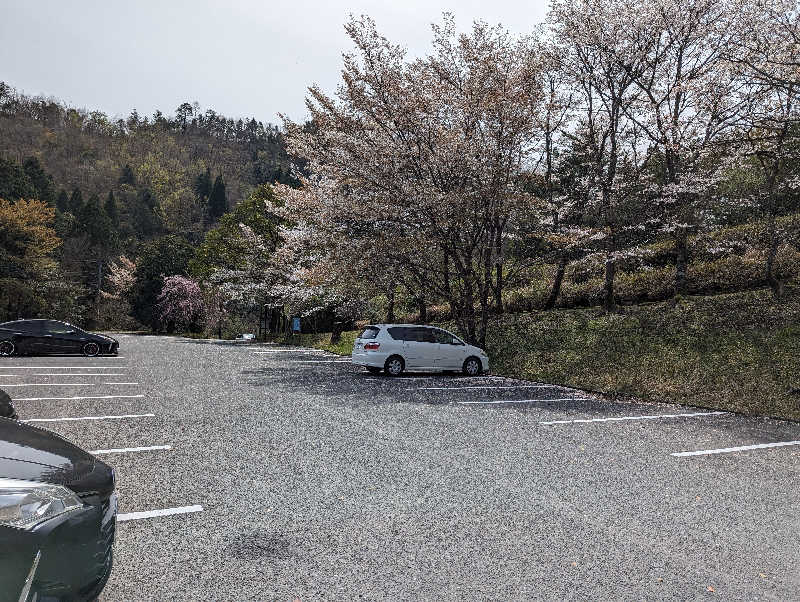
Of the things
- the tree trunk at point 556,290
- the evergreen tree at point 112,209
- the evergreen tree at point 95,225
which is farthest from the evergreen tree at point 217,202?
the tree trunk at point 556,290

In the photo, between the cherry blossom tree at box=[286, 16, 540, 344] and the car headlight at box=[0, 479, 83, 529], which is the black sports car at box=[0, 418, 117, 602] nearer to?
the car headlight at box=[0, 479, 83, 529]

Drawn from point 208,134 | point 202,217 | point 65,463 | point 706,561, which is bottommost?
point 706,561

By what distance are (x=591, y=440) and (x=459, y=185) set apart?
1031 centimetres

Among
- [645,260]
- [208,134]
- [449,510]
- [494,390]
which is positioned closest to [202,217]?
[208,134]

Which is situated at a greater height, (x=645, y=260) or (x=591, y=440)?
(x=645, y=260)

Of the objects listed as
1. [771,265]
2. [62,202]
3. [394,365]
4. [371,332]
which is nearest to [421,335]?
[394,365]

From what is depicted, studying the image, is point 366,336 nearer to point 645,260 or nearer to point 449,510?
point 449,510

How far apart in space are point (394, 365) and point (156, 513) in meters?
10.6

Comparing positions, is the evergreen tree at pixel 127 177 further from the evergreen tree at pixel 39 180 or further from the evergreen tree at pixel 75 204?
the evergreen tree at pixel 39 180

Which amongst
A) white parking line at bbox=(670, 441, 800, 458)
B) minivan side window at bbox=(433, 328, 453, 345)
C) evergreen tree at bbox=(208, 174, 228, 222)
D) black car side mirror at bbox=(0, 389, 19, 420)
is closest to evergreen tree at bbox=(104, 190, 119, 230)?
evergreen tree at bbox=(208, 174, 228, 222)

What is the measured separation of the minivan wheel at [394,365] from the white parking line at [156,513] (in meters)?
10.3

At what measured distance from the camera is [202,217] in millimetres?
82000

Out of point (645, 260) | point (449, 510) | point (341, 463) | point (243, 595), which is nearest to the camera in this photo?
point (243, 595)

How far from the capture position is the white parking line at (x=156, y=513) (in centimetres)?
443
